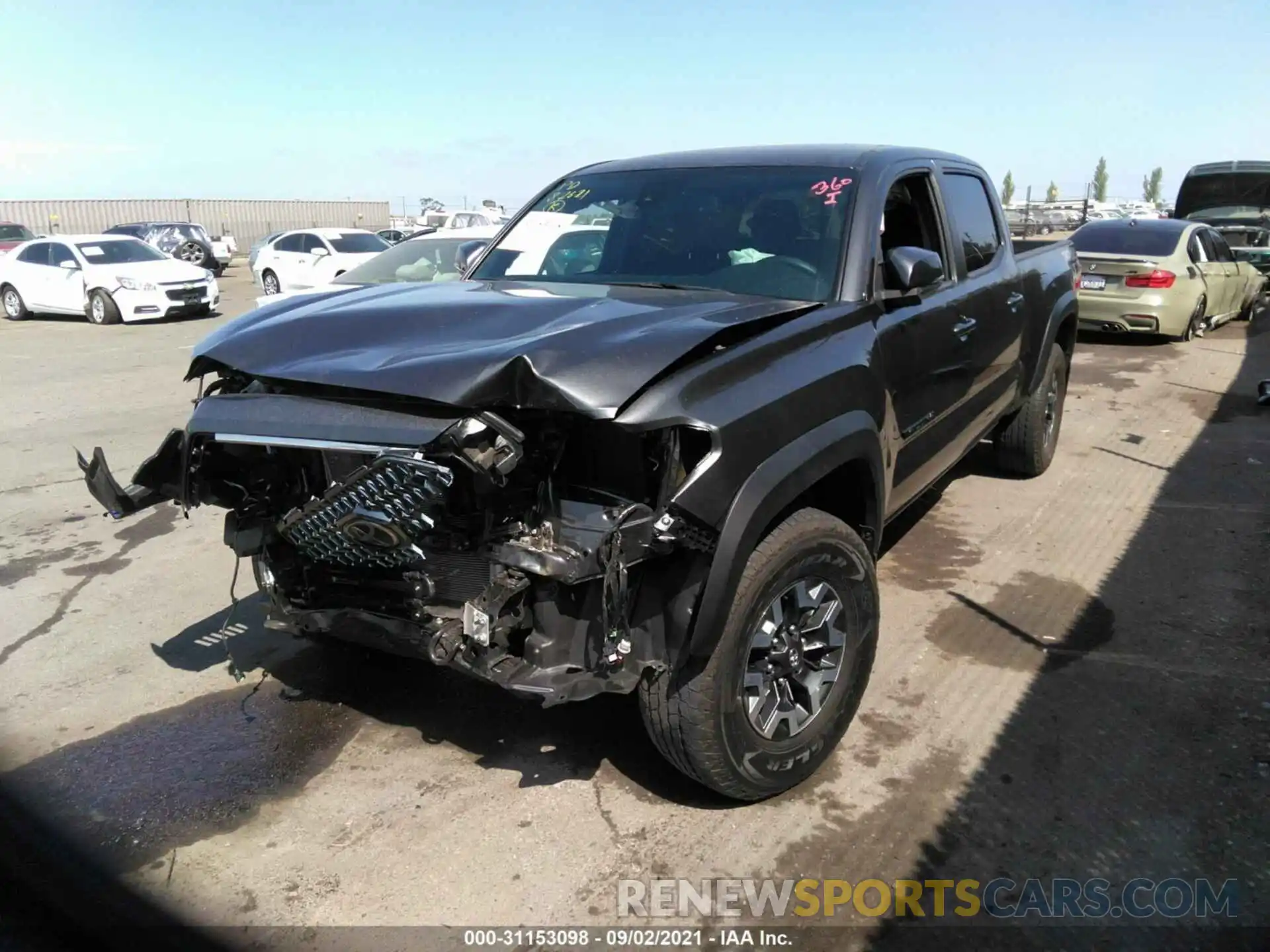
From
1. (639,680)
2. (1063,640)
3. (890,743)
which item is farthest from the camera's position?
(1063,640)

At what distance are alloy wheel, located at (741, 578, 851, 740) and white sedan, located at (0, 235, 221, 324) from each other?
1634 centimetres

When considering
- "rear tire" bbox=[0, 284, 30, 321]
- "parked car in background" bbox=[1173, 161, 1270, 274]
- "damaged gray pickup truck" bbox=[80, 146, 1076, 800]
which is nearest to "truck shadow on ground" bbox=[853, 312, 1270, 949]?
"damaged gray pickup truck" bbox=[80, 146, 1076, 800]

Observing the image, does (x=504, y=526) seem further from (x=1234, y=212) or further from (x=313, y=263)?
(x=1234, y=212)

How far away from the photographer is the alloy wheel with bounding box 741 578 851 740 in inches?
115

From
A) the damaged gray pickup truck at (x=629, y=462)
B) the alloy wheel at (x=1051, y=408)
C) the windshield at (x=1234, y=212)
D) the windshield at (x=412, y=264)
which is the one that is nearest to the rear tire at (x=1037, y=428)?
the alloy wheel at (x=1051, y=408)

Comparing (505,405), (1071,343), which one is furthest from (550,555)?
(1071,343)

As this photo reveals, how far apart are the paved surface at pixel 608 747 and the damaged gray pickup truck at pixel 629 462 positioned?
0.39 m

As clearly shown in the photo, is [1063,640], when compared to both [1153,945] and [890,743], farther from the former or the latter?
[1153,945]

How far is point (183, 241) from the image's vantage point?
26.4 metres

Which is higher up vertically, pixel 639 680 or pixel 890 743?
pixel 639 680

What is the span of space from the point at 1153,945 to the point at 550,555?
6.18ft

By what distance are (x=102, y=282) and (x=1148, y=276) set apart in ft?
A: 53.7

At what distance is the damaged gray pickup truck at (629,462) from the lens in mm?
2510

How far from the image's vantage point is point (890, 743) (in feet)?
11.2
